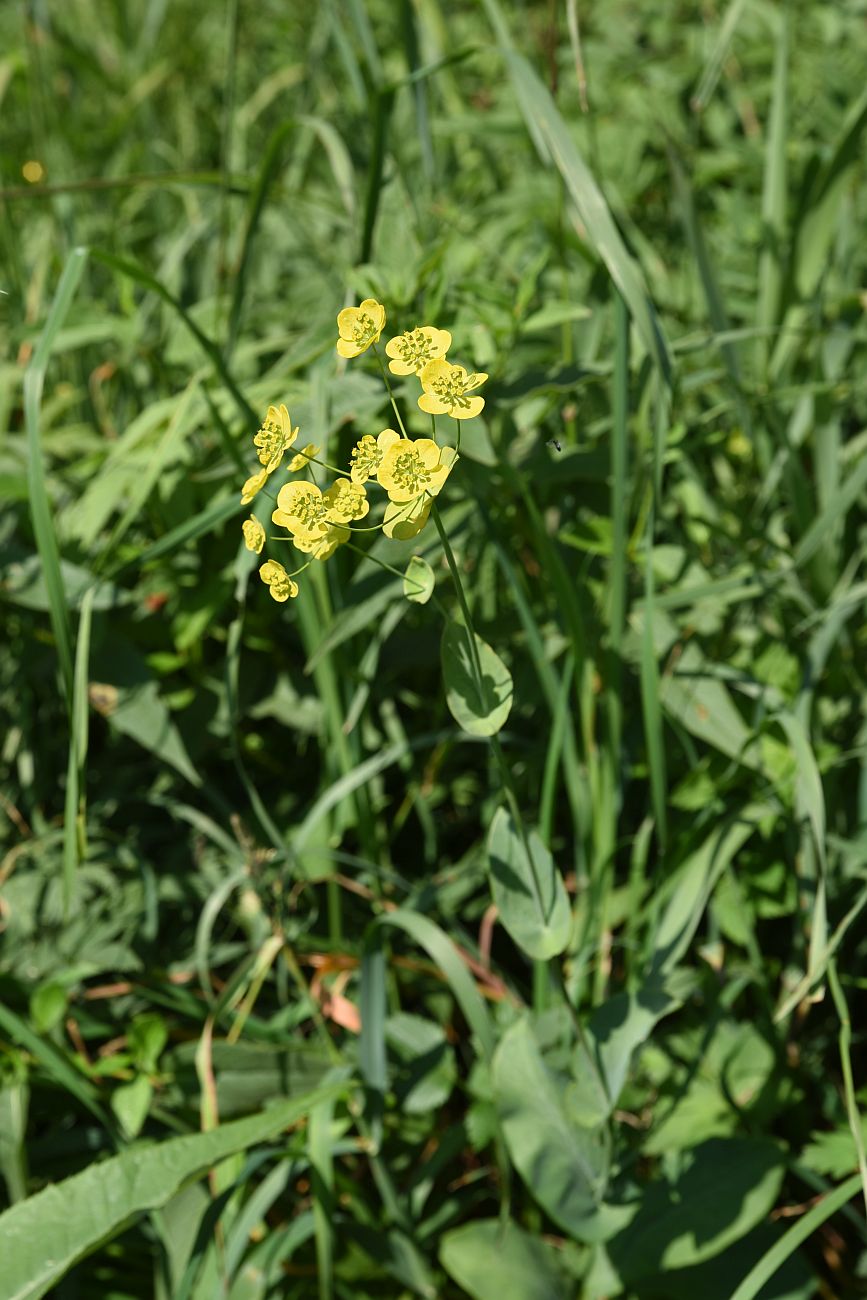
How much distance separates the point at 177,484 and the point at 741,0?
0.96 meters

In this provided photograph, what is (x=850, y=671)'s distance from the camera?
1.50 meters

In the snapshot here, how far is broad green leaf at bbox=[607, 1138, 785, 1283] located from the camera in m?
1.26

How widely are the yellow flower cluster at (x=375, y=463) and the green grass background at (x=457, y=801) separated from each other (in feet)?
1.17

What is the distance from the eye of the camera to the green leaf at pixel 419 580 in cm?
86

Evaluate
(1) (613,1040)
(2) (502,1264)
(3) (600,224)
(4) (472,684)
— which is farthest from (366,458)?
(2) (502,1264)

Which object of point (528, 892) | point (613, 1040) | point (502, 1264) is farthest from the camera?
point (502, 1264)

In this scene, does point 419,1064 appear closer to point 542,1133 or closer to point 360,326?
point 542,1133

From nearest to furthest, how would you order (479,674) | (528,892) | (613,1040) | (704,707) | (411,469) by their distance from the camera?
(411,469)
(479,674)
(528,892)
(613,1040)
(704,707)

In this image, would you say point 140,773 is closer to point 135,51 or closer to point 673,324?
point 673,324

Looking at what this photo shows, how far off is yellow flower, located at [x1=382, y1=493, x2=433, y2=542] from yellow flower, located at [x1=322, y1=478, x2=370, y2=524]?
0.02 metres

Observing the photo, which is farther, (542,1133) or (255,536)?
(542,1133)

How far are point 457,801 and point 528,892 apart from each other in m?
0.56

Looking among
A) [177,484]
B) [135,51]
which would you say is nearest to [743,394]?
[177,484]

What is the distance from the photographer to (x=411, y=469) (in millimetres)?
784
